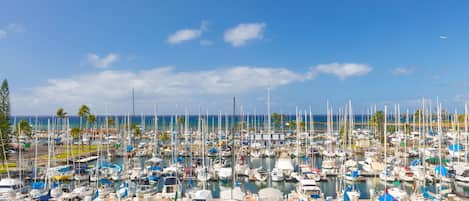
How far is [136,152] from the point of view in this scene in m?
53.7

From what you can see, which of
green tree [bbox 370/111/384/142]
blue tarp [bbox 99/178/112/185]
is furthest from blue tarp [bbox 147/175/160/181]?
green tree [bbox 370/111/384/142]

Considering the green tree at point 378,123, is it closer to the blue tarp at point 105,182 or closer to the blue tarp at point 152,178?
the blue tarp at point 152,178

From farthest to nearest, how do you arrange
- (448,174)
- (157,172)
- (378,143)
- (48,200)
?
(378,143)
(157,172)
(448,174)
(48,200)

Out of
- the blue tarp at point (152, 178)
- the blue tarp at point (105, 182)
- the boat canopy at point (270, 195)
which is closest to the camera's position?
the boat canopy at point (270, 195)

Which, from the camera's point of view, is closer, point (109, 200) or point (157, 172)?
point (109, 200)

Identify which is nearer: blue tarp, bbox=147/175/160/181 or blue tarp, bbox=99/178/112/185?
blue tarp, bbox=99/178/112/185

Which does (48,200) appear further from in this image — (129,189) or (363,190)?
(363,190)

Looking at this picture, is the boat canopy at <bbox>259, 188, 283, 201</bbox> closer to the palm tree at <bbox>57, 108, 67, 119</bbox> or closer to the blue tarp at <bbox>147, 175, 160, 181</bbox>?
the blue tarp at <bbox>147, 175, 160, 181</bbox>

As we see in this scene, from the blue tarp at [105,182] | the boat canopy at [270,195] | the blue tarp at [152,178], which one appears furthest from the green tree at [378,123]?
the blue tarp at [105,182]

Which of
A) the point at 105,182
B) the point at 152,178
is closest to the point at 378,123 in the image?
the point at 152,178

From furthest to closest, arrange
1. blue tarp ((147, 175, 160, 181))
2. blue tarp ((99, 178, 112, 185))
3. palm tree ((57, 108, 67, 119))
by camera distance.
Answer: palm tree ((57, 108, 67, 119)) < blue tarp ((147, 175, 160, 181)) < blue tarp ((99, 178, 112, 185))

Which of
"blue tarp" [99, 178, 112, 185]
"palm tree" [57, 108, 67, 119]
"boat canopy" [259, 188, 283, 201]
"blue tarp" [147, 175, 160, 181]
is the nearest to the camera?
"boat canopy" [259, 188, 283, 201]

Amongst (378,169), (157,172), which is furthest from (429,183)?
(157,172)

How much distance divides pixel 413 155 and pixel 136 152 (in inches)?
1659
